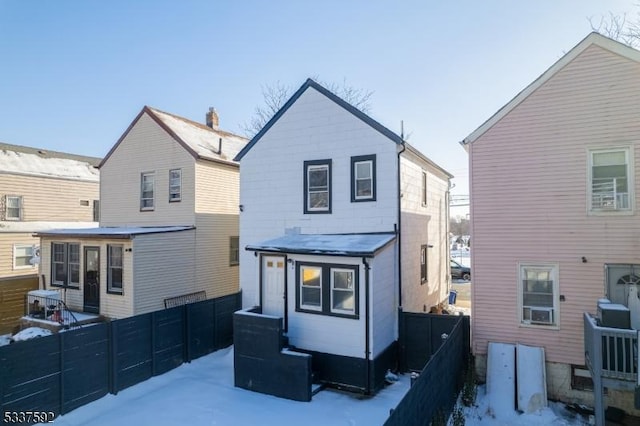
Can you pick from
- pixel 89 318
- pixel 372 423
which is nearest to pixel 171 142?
pixel 89 318

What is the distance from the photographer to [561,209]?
9695 mm

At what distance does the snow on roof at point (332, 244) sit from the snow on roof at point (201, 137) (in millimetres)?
6706

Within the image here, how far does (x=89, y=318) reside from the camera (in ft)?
46.2

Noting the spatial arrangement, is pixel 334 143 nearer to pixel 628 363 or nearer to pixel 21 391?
pixel 628 363

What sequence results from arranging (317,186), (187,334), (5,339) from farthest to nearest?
(5,339) → (317,186) → (187,334)

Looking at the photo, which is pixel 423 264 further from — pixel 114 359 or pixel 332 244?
pixel 114 359

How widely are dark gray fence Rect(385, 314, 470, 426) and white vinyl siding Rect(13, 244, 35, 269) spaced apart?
19.8m

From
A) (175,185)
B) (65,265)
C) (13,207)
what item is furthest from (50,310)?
(13,207)

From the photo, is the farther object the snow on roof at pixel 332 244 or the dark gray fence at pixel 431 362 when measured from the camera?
the snow on roof at pixel 332 244

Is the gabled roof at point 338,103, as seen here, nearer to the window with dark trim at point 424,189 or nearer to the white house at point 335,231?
the white house at point 335,231

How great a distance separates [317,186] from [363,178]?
1608 mm

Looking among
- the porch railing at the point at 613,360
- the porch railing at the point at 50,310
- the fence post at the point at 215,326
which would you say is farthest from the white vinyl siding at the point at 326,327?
the porch railing at the point at 50,310

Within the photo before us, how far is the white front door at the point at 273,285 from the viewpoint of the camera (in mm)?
11172

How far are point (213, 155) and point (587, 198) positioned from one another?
13724 mm
